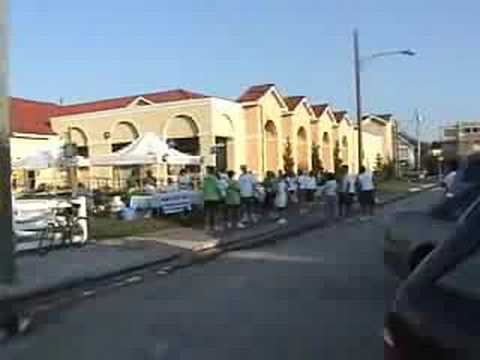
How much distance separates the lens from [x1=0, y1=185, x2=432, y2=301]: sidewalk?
45.6 feet

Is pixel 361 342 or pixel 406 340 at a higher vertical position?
pixel 406 340

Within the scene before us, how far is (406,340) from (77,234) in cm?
1732

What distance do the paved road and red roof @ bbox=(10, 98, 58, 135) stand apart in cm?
4557

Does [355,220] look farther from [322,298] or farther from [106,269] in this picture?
[322,298]

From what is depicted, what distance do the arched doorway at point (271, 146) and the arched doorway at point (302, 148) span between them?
511cm

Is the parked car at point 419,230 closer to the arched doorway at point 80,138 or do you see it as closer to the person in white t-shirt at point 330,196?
the person in white t-shirt at point 330,196

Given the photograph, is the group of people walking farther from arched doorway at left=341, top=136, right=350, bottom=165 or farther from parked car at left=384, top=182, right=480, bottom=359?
arched doorway at left=341, top=136, right=350, bottom=165

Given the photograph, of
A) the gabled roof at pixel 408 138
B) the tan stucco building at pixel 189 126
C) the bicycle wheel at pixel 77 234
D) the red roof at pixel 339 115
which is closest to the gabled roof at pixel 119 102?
the tan stucco building at pixel 189 126

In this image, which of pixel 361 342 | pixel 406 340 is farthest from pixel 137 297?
pixel 406 340

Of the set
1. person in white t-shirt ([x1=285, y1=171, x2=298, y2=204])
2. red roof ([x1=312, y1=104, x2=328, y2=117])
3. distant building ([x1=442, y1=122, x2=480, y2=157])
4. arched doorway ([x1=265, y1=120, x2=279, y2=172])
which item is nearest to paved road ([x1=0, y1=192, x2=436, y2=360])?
person in white t-shirt ([x1=285, y1=171, x2=298, y2=204])

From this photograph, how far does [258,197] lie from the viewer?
29.0 meters

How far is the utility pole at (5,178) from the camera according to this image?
13.1 metres

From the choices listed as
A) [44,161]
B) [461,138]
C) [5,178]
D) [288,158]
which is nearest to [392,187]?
[288,158]

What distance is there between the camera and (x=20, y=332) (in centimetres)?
966
